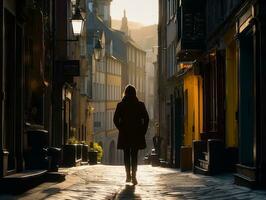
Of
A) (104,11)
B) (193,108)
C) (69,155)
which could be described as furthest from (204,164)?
(104,11)

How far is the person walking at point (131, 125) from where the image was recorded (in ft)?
48.4

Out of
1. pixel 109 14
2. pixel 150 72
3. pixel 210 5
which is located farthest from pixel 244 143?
pixel 150 72

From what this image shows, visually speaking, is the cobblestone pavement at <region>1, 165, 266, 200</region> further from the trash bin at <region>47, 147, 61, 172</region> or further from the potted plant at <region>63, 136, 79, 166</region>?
the potted plant at <region>63, 136, 79, 166</region>

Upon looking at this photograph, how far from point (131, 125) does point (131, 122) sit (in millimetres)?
56

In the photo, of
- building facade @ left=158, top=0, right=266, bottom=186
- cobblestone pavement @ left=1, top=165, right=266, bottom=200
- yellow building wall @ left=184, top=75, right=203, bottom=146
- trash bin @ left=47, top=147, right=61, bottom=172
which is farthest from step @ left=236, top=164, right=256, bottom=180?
yellow building wall @ left=184, top=75, right=203, bottom=146

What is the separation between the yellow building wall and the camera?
25.8m

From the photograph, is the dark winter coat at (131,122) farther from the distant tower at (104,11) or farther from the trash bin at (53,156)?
the distant tower at (104,11)

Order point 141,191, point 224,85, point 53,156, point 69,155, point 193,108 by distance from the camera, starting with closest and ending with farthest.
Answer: point 141,191 < point 53,156 < point 224,85 < point 69,155 < point 193,108

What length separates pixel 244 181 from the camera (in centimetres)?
1325

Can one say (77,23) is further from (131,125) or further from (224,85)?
(131,125)

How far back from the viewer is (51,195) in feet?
38.0

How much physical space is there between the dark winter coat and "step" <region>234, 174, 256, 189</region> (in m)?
1.89

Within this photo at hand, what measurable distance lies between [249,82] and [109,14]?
83.7 m

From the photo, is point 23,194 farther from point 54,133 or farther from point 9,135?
point 54,133
